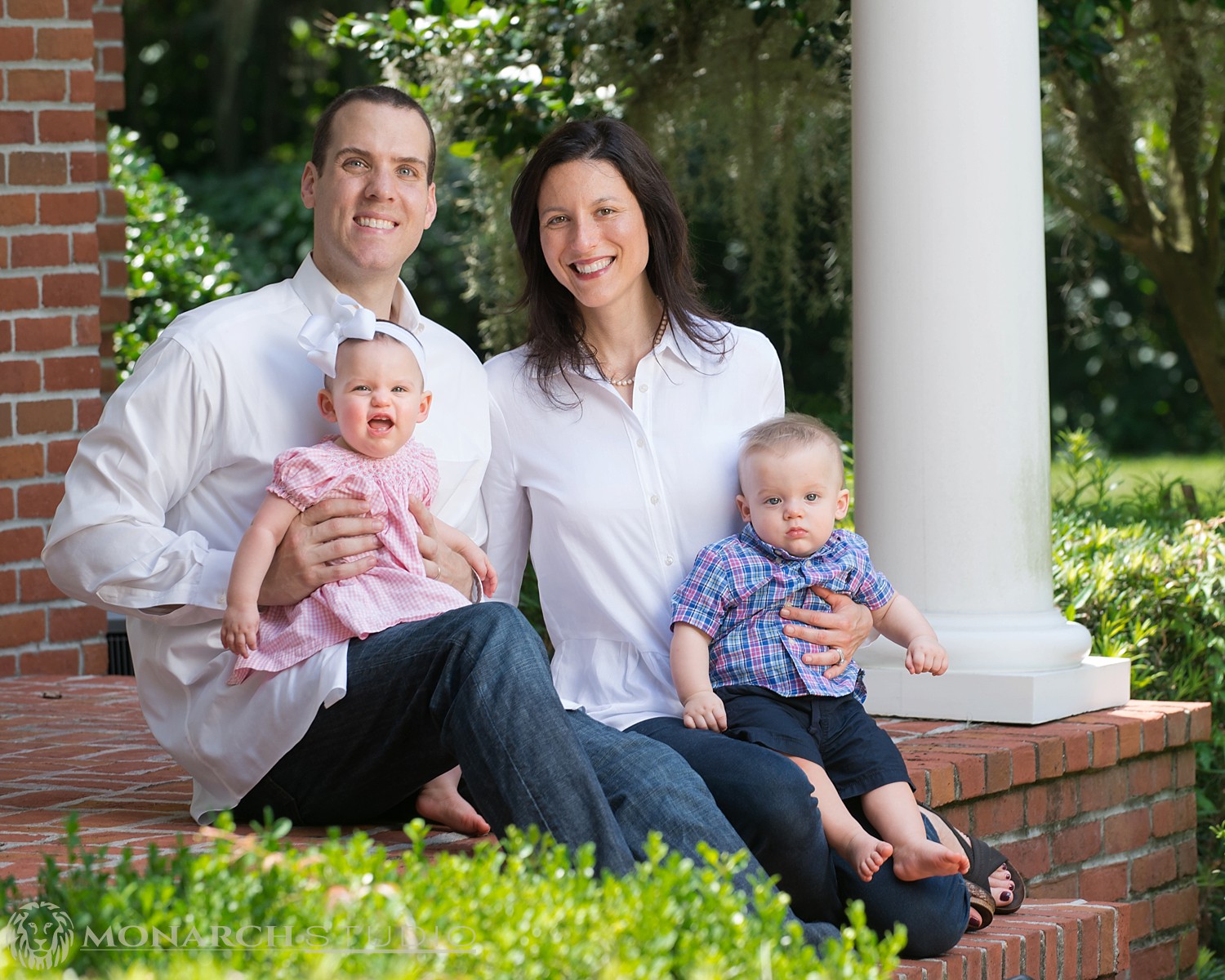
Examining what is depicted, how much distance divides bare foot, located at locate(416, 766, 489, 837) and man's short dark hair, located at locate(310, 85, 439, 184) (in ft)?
3.51

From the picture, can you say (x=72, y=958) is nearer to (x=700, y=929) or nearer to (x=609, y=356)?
(x=700, y=929)

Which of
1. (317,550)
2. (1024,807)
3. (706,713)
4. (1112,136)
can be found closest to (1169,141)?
(1112,136)

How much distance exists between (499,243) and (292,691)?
11.0 ft

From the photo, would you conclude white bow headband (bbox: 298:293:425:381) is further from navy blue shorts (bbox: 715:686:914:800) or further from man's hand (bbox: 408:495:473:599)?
navy blue shorts (bbox: 715:686:914:800)

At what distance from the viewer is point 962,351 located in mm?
3414

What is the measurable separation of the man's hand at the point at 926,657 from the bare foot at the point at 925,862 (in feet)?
1.09

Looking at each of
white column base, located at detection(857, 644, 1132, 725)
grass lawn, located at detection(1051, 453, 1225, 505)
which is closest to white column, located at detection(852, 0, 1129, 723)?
white column base, located at detection(857, 644, 1132, 725)

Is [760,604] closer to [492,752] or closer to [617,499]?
[617,499]

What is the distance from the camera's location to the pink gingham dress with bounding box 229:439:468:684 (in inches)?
96.2

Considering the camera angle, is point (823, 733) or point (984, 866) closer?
point (823, 733)

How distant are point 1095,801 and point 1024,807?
287mm

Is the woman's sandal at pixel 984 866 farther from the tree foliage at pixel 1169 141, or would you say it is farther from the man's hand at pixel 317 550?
the tree foliage at pixel 1169 141

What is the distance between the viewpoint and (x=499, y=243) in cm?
559

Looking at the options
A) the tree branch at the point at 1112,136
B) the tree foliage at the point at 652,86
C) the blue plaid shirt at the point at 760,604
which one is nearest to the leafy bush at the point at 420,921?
the blue plaid shirt at the point at 760,604
